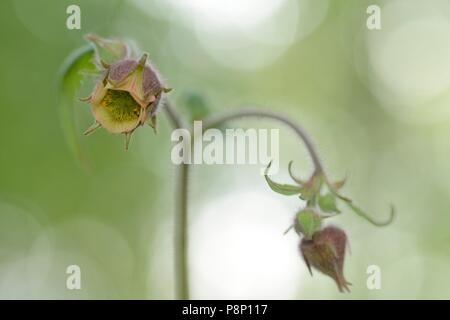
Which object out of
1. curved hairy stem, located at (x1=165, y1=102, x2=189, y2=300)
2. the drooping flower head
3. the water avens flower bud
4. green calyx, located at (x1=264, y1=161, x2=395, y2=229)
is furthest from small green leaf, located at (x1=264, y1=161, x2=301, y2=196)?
the drooping flower head

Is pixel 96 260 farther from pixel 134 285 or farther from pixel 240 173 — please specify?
pixel 240 173

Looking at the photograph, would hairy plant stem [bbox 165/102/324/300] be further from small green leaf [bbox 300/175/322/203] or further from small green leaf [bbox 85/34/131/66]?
small green leaf [bbox 85/34/131/66]

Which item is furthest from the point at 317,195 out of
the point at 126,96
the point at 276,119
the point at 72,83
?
the point at 72,83

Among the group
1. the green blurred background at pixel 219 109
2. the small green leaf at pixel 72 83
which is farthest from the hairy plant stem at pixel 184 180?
the green blurred background at pixel 219 109

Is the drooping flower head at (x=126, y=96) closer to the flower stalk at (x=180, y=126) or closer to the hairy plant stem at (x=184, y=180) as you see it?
the flower stalk at (x=180, y=126)

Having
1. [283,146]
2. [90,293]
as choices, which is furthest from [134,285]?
[283,146]

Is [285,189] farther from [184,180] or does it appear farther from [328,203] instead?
[184,180]
